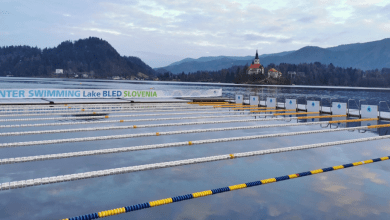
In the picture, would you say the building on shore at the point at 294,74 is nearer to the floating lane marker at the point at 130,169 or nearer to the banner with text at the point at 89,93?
the banner with text at the point at 89,93

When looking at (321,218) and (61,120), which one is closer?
(321,218)

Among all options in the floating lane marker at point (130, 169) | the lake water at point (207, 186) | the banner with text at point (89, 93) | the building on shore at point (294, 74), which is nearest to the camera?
the lake water at point (207, 186)

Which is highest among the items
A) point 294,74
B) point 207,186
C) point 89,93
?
point 294,74

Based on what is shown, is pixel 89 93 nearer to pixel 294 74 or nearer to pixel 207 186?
pixel 207 186

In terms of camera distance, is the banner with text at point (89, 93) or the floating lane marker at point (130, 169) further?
the banner with text at point (89, 93)

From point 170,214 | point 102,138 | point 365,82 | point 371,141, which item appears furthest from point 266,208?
point 365,82

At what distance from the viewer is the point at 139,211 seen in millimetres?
4363

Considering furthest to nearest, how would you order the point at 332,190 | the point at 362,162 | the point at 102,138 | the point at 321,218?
the point at 102,138 < the point at 362,162 < the point at 332,190 < the point at 321,218

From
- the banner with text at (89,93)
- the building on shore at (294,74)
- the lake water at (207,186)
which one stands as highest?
the building on shore at (294,74)

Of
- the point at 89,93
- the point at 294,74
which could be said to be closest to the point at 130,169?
the point at 89,93

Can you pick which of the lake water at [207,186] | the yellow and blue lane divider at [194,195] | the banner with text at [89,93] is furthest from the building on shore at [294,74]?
the yellow and blue lane divider at [194,195]

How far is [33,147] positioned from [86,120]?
4946 millimetres

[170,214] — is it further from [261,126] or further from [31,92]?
[31,92]

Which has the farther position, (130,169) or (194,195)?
(130,169)
